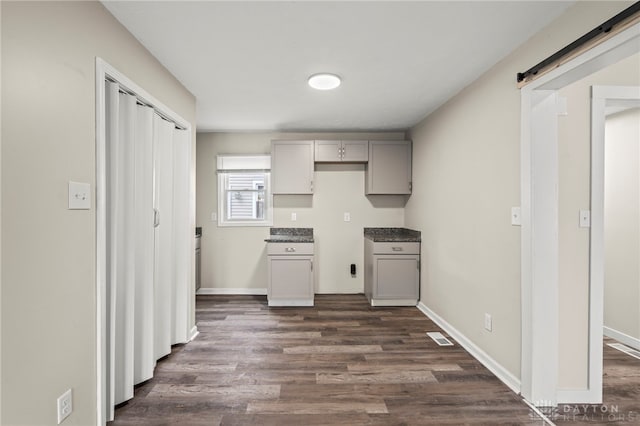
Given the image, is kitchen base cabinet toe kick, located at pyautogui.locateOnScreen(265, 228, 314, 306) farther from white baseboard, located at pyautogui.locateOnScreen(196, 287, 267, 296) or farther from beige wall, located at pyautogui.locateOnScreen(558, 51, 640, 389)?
beige wall, located at pyautogui.locateOnScreen(558, 51, 640, 389)

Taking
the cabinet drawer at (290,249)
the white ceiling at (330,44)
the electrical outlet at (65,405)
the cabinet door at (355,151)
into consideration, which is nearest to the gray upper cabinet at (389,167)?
the cabinet door at (355,151)

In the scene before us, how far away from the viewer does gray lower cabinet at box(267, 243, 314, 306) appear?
146 inches

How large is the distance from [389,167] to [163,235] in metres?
2.88

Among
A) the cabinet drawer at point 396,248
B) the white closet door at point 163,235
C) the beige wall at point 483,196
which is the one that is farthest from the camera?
the cabinet drawer at point 396,248

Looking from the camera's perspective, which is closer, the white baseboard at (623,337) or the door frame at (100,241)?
the door frame at (100,241)

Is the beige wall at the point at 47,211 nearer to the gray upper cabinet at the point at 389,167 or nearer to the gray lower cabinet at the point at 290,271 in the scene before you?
the gray lower cabinet at the point at 290,271

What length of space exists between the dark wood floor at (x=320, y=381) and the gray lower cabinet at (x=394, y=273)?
1.81 feet

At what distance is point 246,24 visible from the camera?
174 cm

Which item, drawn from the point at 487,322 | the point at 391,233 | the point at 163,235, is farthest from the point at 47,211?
the point at 391,233

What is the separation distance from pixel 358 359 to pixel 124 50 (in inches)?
108

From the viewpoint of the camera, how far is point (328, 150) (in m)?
3.98

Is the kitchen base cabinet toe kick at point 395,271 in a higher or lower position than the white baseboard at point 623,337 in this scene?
higher

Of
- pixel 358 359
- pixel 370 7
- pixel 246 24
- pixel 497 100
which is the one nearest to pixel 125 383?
pixel 358 359

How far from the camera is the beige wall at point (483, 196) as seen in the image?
6.41 ft
